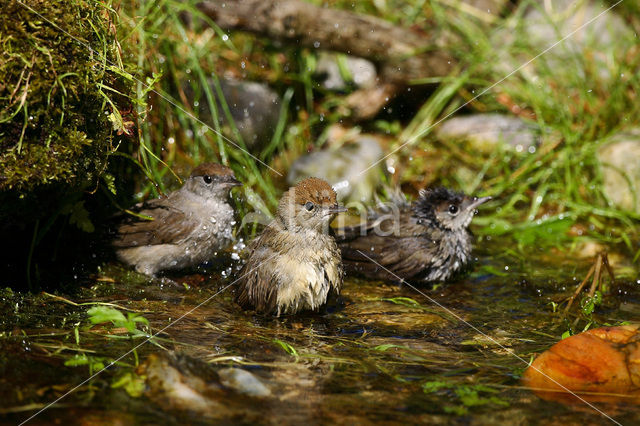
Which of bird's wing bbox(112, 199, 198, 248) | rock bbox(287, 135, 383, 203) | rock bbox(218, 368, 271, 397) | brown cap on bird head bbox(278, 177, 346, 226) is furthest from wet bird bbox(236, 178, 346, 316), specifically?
rock bbox(287, 135, 383, 203)

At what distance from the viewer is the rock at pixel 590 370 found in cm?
356

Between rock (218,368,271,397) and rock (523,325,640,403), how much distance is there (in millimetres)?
1460

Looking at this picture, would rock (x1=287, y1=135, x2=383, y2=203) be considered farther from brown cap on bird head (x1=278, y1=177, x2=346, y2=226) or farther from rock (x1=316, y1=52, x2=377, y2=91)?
brown cap on bird head (x1=278, y1=177, x2=346, y2=226)

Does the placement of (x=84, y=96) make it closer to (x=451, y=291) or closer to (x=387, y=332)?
(x=387, y=332)

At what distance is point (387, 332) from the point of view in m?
4.57

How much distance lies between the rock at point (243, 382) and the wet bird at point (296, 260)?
53.1 inches

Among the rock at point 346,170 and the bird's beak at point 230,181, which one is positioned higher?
the rock at point 346,170

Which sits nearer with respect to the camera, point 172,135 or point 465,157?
point 172,135

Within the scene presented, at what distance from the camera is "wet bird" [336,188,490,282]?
600 cm

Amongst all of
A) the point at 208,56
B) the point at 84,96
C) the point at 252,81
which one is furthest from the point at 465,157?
the point at 84,96

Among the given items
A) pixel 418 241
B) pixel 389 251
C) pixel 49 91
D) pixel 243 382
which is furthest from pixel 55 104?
pixel 418 241

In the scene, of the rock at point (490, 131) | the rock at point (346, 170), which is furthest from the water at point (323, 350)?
the rock at point (490, 131)

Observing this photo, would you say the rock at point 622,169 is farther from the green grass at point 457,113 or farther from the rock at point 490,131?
the rock at point 490,131

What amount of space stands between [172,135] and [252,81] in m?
1.80
